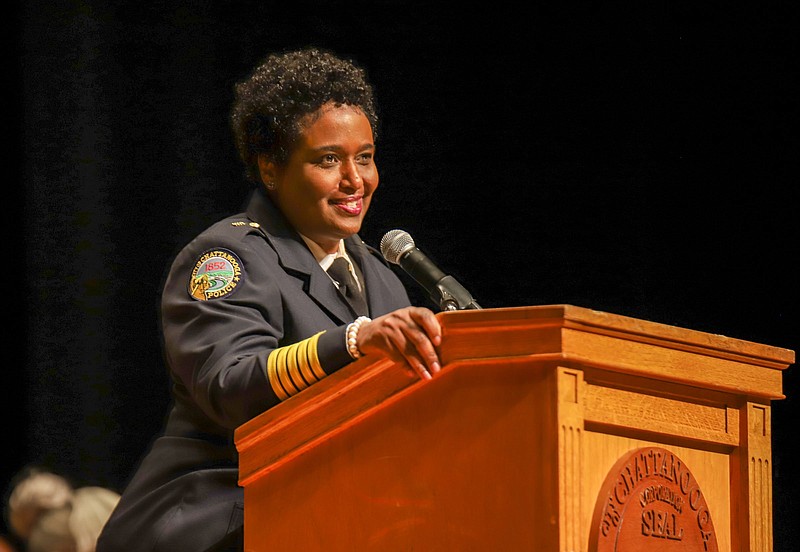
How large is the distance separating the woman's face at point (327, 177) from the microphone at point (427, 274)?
182 mm

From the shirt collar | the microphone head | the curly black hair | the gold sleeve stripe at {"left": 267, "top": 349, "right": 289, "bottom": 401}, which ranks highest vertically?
the curly black hair

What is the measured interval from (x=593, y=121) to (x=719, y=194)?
1.40ft

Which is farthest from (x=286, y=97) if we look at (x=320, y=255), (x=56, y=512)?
(x=56, y=512)

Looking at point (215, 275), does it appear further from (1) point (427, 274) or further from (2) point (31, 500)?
(2) point (31, 500)

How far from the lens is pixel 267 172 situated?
8.01ft

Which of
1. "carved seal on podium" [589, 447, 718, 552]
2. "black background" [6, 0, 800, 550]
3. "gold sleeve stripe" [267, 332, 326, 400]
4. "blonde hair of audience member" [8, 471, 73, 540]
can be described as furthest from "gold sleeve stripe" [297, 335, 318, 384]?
"black background" [6, 0, 800, 550]

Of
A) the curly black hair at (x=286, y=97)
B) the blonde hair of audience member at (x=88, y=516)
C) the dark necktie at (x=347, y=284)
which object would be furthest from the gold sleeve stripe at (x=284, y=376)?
the blonde hair of audience member at (x=88, y=516)

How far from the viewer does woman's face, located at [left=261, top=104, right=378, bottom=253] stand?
236 centimetres

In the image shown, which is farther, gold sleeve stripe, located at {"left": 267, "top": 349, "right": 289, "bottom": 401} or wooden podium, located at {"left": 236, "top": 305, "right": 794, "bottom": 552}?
gold sleeve stripe, located at {"left": 267, "top": 349, "right": 289, "bottom": 401}

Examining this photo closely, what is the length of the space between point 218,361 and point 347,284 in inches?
18.1

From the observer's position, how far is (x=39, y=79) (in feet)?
10.9

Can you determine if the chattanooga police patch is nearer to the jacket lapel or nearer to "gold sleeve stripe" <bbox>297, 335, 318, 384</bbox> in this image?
the jacket lapel

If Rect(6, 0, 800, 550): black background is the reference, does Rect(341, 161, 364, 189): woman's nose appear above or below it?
below

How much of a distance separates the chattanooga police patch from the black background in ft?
4.13
